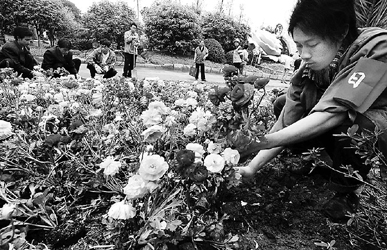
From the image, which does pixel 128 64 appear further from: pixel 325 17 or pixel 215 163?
pixel 215 163

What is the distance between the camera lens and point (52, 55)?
545 cm

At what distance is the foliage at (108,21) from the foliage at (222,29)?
476 centimetres

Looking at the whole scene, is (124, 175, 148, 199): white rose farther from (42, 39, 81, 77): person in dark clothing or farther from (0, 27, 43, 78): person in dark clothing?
(42, 39, 81, 77): person in dark clothing

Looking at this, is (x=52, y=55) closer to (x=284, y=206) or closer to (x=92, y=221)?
(x=92, y=221)

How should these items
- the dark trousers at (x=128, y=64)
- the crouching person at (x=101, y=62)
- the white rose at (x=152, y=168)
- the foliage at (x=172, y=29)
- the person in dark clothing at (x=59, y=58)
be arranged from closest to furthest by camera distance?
the white rose at (x=152, y=168) → the person in dark clothing at (x=59, y=58) → the crouching person at (x=101, y=62) → the dark trousers at (x=128, y=64) → the foliage at (x=172, y=29)

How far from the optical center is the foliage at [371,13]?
157 centimetres

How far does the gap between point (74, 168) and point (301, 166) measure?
4.23 feet

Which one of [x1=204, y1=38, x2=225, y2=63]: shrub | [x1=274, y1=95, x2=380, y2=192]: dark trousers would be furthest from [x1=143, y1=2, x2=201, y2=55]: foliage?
[x1=274, y1=95, x2=380, y2=192]: dark trousers

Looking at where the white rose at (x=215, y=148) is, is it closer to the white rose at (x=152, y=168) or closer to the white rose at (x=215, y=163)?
the white rose at (x=215, y=163)

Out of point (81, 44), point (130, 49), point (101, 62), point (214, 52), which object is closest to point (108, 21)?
point (81, 44)

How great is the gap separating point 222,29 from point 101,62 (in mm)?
13404

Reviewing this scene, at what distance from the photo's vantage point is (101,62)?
260 inches

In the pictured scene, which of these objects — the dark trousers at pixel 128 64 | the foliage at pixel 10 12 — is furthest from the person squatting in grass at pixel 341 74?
the foliage at pixel 10 12

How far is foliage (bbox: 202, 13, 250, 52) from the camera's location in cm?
1834
